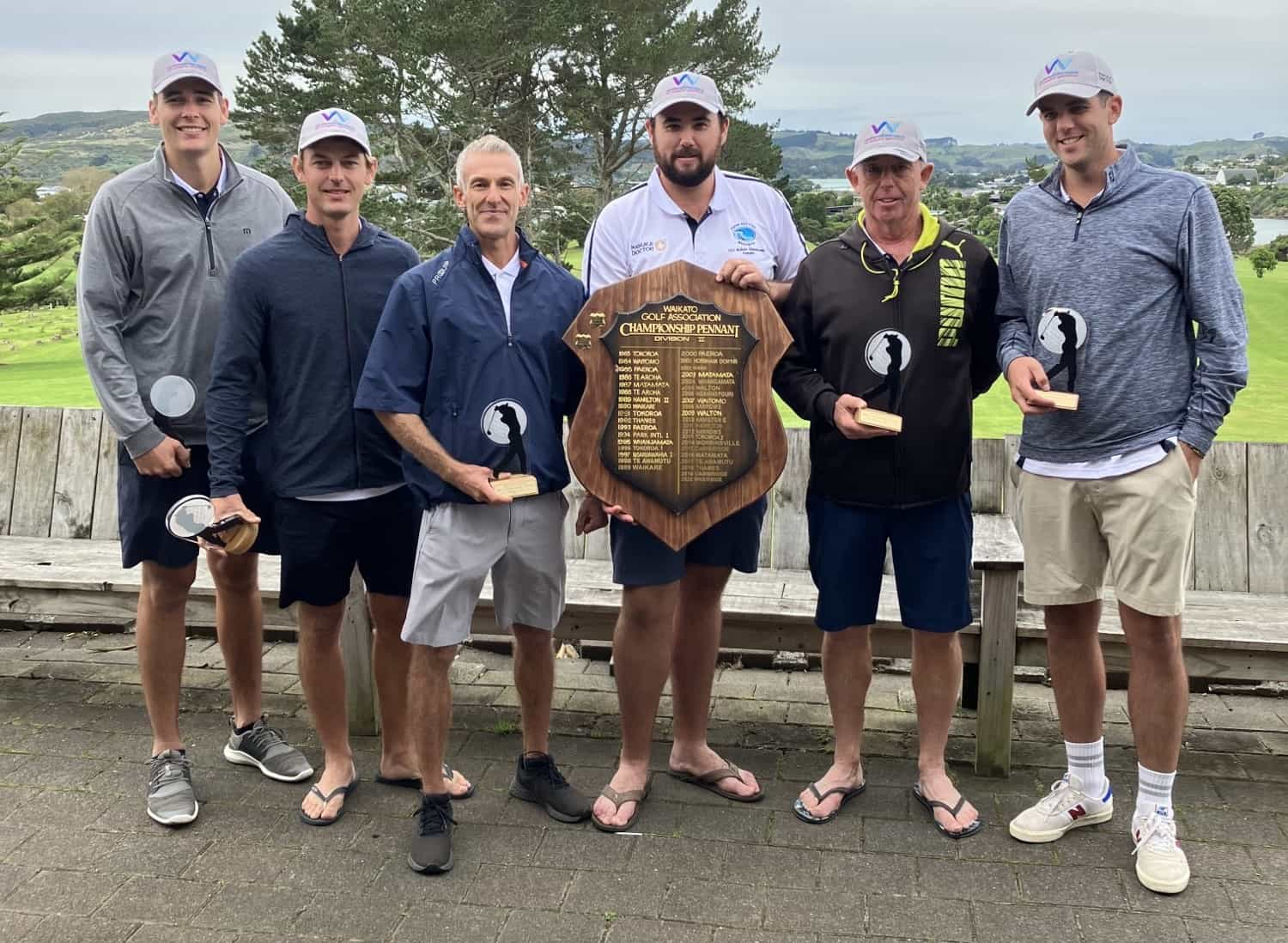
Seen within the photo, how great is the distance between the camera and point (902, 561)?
3852 millimetres

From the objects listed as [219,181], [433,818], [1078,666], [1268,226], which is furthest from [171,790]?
[1268,226]

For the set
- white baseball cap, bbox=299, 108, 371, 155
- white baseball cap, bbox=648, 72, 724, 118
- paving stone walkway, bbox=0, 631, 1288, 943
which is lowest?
paving stone walkway, bbox=0, 631, 1288, 943

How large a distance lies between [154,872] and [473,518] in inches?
58.5

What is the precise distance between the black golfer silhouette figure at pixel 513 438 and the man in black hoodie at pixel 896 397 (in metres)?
0.88

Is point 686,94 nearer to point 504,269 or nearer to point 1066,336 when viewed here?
point 504,269

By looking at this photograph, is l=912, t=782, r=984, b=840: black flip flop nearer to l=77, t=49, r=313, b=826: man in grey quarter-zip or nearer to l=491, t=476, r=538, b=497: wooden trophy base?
l=491, t=476, r=538, b=497: wooden trophy base

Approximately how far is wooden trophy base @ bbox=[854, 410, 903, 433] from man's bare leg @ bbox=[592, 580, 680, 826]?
2.82 feet

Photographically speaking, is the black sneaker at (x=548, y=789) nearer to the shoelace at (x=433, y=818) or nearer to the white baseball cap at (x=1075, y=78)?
the shoelace at (x=433, y=818)

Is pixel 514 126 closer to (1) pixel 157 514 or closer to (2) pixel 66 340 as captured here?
(2) pixel 66 340

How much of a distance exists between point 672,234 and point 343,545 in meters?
1.52

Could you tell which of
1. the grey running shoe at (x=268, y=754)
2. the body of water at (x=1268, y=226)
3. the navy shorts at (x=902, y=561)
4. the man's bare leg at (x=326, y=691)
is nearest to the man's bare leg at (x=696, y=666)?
the navy shorts at (x=902, y=561)

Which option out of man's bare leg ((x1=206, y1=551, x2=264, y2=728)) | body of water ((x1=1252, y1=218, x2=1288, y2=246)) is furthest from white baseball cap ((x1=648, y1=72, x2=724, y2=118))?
body of water ((x1=1252, y1=218, x2=1288, y2=246))

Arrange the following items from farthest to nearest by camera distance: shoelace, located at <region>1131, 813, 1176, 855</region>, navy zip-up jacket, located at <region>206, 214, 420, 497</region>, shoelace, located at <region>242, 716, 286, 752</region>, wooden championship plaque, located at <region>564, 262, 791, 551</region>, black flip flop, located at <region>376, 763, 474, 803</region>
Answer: shoelace, located at <region>242, 716, 286, 752</region>, black flip flop, located at <region>376, 763, 474, 803</region>, navy zip-up jacket, located at <region>206, 214, 420, 497</region>, wooden championship plaque, located at <region>564, 262, 791, 551</region>, shoelace, located at <region>1131, 813, 1176, 855</region>

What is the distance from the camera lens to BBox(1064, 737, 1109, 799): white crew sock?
12.7 ft
